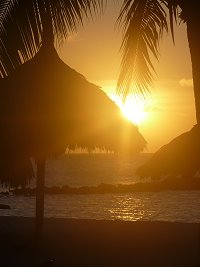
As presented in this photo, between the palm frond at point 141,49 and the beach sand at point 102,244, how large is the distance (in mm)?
2605

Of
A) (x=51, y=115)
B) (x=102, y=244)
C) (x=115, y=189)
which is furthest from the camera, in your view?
(x=115, y=189)

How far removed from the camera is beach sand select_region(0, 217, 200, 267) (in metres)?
8.41

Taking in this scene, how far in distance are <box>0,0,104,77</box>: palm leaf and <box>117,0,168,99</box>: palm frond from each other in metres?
0.74

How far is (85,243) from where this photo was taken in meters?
10.1

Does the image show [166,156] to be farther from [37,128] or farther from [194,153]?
[37,128]


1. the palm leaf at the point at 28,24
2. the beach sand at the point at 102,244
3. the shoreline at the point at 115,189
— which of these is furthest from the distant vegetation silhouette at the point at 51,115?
the shoreline at the point at 115,189

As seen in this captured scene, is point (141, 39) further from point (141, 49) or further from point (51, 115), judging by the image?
point (51, 115)

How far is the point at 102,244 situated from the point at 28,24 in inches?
219

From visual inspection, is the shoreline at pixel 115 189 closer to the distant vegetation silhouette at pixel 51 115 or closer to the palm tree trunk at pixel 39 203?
the palm tree trunk at pixel 39 203

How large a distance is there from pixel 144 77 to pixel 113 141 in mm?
3183

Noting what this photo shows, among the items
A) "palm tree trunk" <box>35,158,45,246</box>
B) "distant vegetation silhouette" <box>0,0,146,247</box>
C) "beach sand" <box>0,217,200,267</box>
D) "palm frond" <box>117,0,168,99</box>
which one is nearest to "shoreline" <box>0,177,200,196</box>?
"beach sand" <box>0,217,200,267</box>

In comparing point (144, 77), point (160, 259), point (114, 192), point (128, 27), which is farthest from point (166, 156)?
point (114, 192)

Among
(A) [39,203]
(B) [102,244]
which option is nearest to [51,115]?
(A) [39,203]

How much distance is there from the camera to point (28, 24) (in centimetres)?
568
